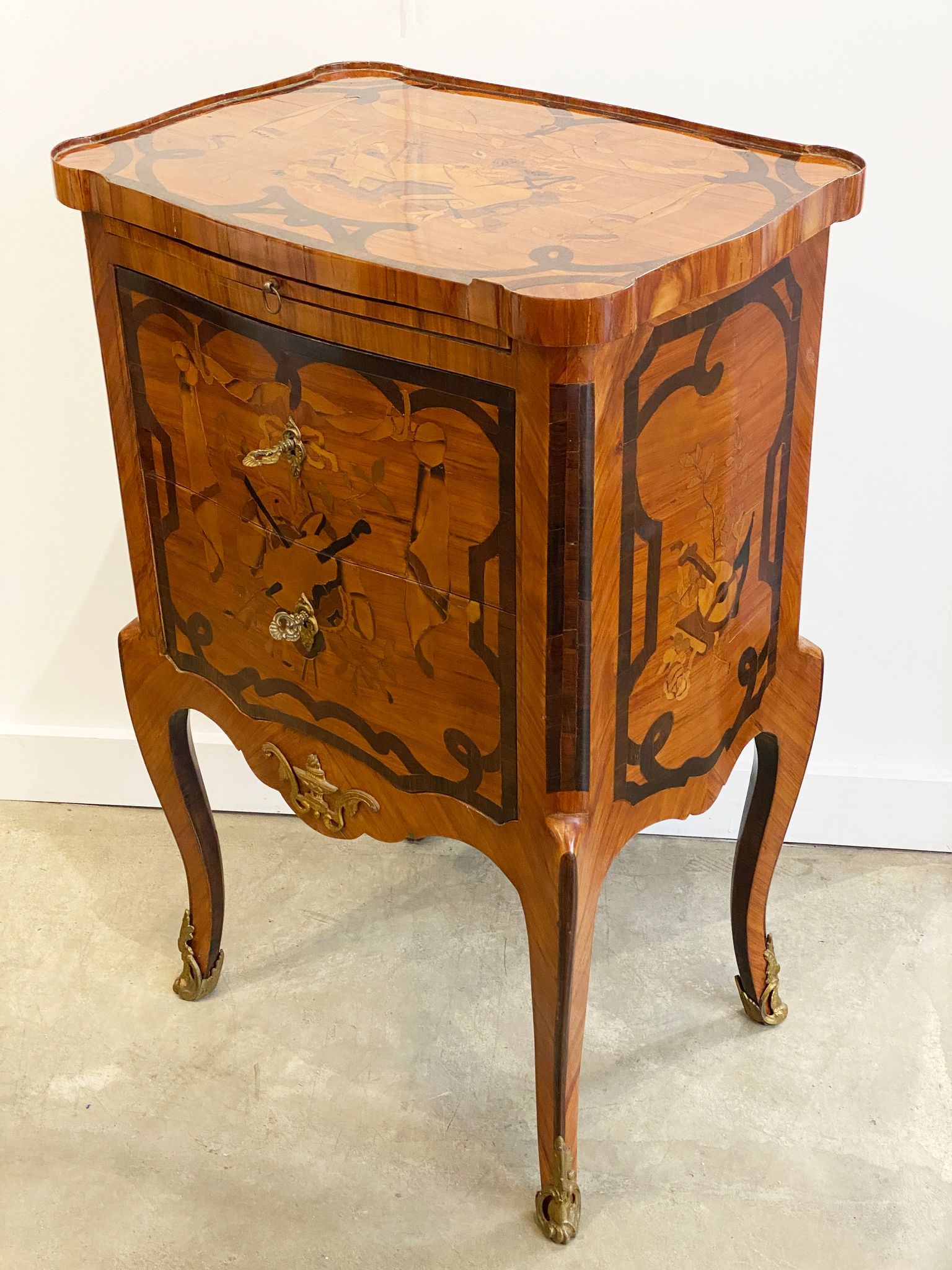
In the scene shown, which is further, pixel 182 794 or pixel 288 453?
pixel 182 794

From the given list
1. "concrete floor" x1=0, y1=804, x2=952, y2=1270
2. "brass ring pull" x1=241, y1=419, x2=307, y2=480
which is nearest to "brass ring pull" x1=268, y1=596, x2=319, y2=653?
"brass ring pull" x1=241, y1=419, x2=307, y2=480

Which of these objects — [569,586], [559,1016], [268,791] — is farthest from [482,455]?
[268,791]

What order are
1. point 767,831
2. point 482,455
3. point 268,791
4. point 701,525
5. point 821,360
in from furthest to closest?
point 268,791 → point 821,360 → point 767,831 → point 701,525 → point 482,455

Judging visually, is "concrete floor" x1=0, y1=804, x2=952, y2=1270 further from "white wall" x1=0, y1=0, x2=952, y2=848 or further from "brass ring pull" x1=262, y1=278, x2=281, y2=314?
"brass ring pull" x1=262, y1=278, x2=281, y2=314

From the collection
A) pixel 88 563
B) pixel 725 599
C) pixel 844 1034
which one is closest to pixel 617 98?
pixel 725 599

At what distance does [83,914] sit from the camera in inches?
77.2

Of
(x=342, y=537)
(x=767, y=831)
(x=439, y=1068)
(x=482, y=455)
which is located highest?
(x=482, y=455)

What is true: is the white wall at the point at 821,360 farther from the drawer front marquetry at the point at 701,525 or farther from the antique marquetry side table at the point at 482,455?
the drawer front marquetry at the point at 701,525

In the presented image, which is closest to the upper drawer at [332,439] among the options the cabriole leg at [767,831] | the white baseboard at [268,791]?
the cabriole leg at [767,831]

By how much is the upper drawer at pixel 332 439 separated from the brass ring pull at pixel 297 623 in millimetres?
66

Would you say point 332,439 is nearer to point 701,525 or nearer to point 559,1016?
point 701,525

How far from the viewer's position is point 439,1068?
5.58 ft

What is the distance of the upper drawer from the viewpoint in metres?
1.16

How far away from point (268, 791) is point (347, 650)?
865mm
